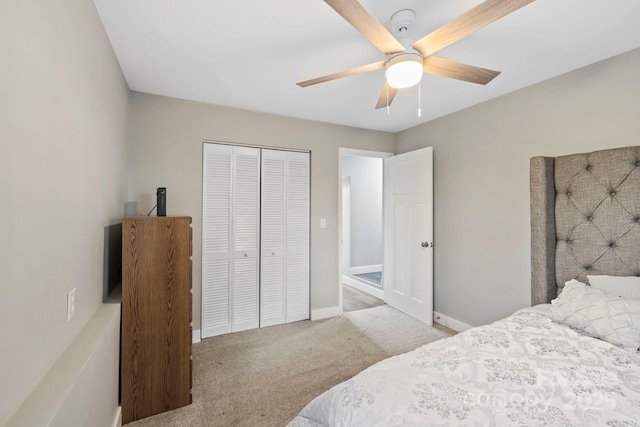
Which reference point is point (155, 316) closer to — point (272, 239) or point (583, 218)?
point (272, 239)

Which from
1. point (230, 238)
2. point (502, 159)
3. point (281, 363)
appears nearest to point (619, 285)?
point (502, 159)

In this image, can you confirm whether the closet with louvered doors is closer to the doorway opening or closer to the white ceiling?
the white ceiling

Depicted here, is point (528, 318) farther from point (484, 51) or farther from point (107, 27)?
point (107, 27)

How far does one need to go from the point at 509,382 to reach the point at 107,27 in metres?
2.78

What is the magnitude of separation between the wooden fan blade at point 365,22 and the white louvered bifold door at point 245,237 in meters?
2.01

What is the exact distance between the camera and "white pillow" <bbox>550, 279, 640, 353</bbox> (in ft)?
4.77

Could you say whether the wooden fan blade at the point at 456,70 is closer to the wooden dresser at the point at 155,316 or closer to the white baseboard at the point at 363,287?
the wooden dresser at the point at 155,316

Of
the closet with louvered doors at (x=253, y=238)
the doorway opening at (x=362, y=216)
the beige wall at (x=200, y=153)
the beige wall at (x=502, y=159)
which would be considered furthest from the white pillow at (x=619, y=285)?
the doorway opening at (x=362, y=216)

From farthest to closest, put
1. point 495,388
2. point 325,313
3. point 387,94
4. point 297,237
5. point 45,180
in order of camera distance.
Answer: point 325,313, point 297,237, point 387,94, point 495,388, point 45,180

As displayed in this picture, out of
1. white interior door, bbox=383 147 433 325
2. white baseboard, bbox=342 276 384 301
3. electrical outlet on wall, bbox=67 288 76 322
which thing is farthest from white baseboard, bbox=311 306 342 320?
electrical outlet on wall, bbox=67 288 76 322

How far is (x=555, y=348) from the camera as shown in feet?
4.64

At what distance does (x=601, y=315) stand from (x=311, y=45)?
7.70 ft

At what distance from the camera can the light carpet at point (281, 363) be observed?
1869mm

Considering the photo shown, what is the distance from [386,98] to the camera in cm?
205
